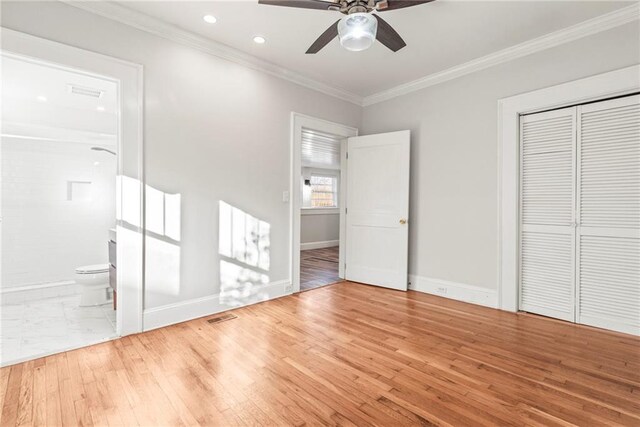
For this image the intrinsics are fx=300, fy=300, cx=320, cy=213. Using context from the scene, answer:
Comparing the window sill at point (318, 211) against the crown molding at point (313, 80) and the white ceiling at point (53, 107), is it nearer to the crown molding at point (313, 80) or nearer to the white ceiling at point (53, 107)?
the crown molding at point (313, 80)

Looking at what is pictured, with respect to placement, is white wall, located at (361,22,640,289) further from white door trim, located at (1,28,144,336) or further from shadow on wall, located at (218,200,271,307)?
white door trim, located at (1,28,144,336)

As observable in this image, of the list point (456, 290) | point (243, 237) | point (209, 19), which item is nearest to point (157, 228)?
point (243, 237)

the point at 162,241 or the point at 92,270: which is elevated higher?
the point at 162,241

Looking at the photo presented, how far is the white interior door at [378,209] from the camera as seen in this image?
4055 millimetres

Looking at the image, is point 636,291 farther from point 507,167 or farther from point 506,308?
point 507,167

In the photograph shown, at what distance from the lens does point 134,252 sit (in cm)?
267

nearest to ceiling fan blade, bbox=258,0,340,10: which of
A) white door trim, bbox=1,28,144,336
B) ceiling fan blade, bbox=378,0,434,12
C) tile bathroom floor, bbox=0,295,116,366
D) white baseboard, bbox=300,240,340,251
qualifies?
ceiling fan blade, bbox=378,0,434,12

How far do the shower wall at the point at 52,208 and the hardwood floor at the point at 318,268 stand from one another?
2951 millimetres

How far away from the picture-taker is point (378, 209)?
14.0 ft

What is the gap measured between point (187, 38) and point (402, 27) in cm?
207

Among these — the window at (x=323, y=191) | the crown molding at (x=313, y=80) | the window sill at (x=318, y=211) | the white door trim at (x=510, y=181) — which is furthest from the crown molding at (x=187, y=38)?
the window at (x=323, y=191)

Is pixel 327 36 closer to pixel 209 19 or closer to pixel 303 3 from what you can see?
pixel 303 3

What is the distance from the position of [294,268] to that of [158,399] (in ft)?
7.48

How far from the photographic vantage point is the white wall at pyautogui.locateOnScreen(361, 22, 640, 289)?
3.04 m
